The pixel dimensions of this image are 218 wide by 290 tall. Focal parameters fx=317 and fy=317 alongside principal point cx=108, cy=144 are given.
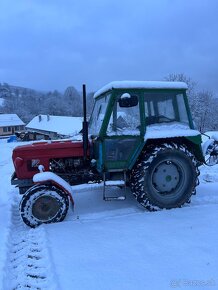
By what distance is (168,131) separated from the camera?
532 cm

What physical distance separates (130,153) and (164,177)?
0.75 meters

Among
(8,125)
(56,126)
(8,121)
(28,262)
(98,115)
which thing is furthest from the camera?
(8,121)

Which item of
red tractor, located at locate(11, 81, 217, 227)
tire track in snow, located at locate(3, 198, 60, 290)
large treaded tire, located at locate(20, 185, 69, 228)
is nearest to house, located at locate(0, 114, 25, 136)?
red tractor, located at locate(11, 81, 217, 227)

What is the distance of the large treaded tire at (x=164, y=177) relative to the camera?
520cm

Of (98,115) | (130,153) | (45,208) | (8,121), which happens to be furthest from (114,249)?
(8,121)

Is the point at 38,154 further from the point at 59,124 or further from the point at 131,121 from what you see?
the point at 59,124

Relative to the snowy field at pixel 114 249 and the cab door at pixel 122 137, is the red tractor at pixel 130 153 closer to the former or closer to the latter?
the cab door at pixel 122 137

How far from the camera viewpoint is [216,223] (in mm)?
4641

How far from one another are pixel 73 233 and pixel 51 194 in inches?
27.9

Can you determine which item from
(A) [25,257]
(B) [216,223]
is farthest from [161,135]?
(A) [25,257]

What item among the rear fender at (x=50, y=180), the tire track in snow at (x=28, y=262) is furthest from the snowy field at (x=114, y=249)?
the rear fender at (x=50, y=180)

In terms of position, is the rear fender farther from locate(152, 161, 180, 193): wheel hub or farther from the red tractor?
locate(152, 161, 180, 193): wheel hub

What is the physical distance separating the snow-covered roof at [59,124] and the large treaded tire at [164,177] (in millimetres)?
32902

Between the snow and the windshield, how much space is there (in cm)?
80
